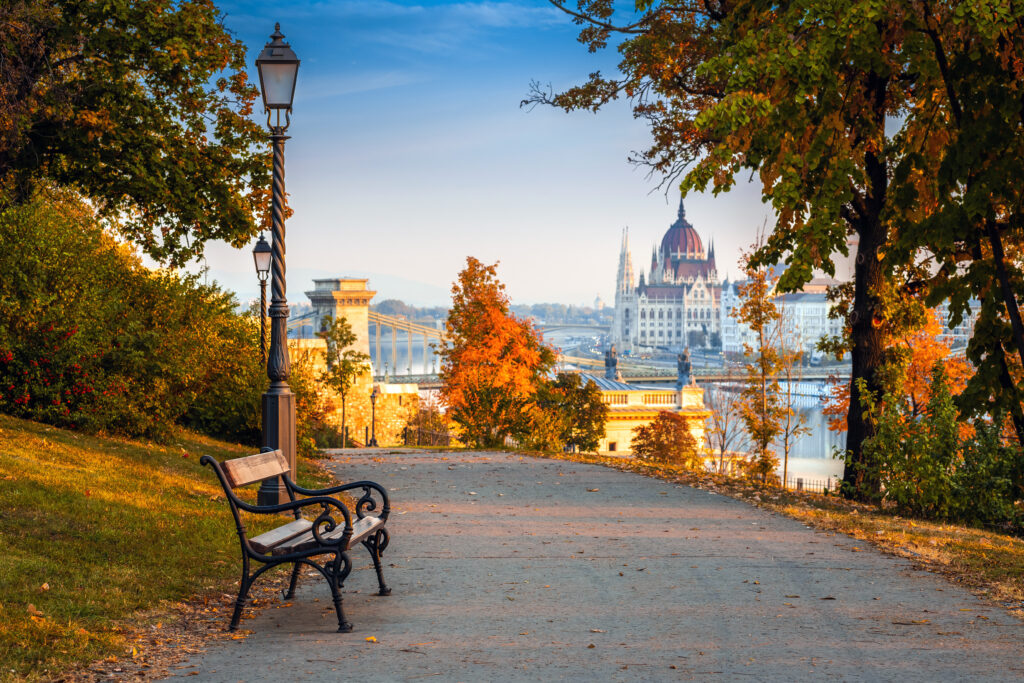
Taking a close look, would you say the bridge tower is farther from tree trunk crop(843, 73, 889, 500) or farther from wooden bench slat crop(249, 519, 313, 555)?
wooden bench slat crop(249, 519, 313, 555)

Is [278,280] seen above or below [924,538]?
above

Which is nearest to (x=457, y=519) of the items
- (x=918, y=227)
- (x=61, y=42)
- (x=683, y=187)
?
(x=683, y=187)

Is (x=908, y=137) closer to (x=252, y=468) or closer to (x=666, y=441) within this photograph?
(x=252, y=468)

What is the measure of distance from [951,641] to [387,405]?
36122mm

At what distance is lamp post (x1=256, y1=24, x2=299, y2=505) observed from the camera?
8.66 m

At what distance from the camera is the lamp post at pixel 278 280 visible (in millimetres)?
8664

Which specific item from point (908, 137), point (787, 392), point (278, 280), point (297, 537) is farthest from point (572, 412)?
point (297, 537)

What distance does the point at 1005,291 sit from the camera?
265 inches

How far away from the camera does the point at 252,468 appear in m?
6.00

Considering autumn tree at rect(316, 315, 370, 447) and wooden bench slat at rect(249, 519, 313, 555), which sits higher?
autumn tree at rect(316, 315, 370, 447)

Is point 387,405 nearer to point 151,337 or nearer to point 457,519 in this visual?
point 151,337

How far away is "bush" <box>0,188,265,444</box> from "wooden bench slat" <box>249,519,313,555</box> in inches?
235

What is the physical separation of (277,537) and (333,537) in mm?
333

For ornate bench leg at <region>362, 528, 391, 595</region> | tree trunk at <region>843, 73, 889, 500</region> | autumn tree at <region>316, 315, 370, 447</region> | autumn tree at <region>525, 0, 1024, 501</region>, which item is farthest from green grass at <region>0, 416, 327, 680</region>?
autumn tree at <region>316, 315, 370, 447</region>
